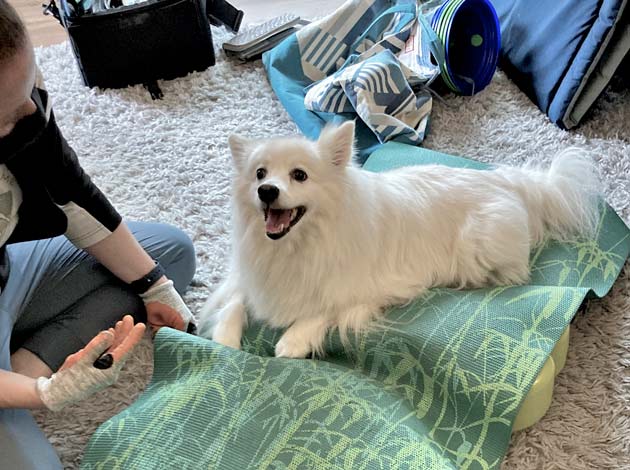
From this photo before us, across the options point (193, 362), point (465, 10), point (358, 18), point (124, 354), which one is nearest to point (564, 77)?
point (465, 10)

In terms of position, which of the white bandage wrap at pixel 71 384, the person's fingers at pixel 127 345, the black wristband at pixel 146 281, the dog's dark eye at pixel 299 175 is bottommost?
the black wristband at pixel 146 281

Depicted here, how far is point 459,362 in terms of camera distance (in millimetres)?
1342

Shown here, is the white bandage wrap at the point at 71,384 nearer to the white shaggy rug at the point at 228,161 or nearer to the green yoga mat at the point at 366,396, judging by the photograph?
the green yoga mat at the point at 366,396

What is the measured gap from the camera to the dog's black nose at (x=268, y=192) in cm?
132

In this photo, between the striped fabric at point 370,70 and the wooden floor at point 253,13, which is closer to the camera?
the striped fabric at point 370,70

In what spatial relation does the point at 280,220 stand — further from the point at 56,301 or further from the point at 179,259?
the point at 56,301

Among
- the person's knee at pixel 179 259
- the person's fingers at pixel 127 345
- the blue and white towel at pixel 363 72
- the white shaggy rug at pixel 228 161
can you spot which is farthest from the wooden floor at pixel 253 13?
the person's fingers at pixel 127 345

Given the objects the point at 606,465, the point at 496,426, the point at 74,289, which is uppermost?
the point at 74,289

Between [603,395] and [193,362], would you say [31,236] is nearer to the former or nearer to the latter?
[193,362]

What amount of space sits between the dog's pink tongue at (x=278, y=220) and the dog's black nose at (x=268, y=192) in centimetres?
5

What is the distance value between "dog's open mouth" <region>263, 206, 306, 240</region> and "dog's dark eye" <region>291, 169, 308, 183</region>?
0.19 feet

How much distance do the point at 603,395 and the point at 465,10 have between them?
4.84ft

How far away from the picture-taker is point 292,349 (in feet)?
4.77

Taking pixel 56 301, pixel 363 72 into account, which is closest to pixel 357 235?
pixel 56 301
